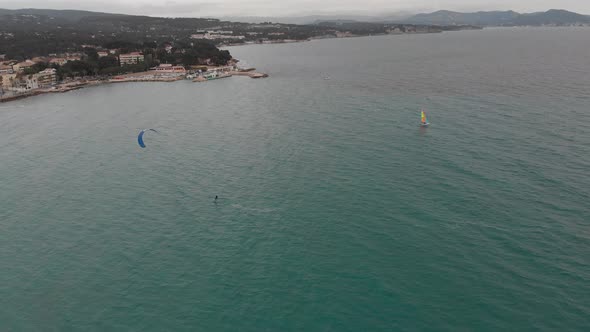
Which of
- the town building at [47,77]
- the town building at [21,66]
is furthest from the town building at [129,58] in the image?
the town building at [47,77]

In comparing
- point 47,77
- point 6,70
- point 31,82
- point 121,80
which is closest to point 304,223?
point 31,82

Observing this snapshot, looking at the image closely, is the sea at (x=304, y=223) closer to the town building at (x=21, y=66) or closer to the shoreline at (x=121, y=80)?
the shoreline at (x=121, y=80)

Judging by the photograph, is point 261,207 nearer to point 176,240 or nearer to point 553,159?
point 176,240

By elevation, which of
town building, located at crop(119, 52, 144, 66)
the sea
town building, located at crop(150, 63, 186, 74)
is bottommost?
the sea

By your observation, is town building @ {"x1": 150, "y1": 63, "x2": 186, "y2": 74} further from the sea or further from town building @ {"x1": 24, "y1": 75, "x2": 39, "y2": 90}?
the sea

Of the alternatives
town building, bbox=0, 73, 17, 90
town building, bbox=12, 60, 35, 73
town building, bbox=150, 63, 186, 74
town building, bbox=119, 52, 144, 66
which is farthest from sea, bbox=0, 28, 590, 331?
town building, bbox=119, 52, 144, 66

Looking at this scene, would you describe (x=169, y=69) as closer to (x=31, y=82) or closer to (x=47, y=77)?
(x=47, y=77)

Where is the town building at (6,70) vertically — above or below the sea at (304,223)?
above

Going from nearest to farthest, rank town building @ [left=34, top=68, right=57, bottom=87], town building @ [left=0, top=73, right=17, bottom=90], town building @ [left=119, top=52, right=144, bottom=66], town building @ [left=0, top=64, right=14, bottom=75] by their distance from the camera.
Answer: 1. town building @ [left=0, top=73, right=17, bottom=90]
2. town building @ [left=34, top=68, right=57, bottom=87]
3. town building @ [left=0, top=64, right=14, bottom=75]
4. town building @ [left=119, top=52, right=144, bottom=66]

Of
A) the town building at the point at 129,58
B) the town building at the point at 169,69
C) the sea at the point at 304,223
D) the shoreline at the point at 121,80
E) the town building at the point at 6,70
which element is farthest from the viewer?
the town building at the point at 129,58
